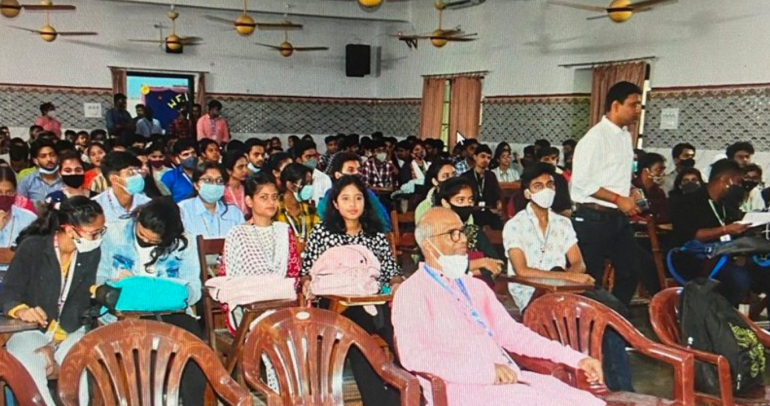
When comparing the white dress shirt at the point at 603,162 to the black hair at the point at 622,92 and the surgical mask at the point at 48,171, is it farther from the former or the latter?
the surgical mask at the point at 48,171

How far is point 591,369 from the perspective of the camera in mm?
2770

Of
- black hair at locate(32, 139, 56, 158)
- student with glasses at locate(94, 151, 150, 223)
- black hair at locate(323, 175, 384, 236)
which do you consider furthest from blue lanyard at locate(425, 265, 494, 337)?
black hair at locate(32, 139, 56, 158)

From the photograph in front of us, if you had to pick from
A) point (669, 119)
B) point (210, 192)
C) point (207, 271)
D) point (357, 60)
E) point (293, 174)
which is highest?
point (357, 60)

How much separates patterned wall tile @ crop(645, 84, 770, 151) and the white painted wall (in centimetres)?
13

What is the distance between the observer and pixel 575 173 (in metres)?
4.63

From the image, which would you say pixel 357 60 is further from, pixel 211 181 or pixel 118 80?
pixel 211 181

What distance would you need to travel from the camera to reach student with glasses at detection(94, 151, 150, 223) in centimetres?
457

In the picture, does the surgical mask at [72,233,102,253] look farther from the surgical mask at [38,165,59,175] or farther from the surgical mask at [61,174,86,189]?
the surgical mask at [38,165,59,175]

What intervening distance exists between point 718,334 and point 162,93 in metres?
13.2

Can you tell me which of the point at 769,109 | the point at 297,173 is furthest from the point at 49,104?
the point at 769,109

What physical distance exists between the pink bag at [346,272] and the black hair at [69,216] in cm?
106

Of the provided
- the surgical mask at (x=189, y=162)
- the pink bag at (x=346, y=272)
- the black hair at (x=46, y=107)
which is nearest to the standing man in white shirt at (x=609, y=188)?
the pink bag at (x=346, y=272)

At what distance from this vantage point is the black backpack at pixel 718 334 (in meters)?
3.24

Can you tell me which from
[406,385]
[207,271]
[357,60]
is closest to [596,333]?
[406,385]
